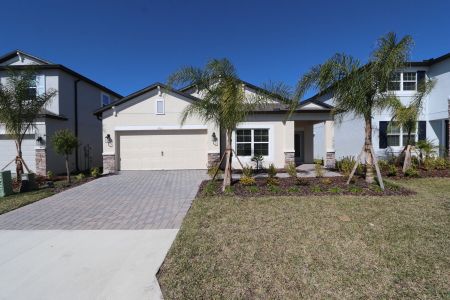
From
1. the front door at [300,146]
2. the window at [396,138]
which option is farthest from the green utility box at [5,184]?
the window at [396,138]

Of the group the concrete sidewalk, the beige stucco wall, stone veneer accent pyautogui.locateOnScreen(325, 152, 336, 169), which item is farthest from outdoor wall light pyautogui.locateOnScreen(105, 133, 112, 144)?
stone veneer accent pyautogui.locateOnScreen(325, 152, 336, 169)

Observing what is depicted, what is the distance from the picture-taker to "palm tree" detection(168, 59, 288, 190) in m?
8.48

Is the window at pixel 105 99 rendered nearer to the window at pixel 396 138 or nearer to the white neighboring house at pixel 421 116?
Result: the white neighboring house at pixel 421 116

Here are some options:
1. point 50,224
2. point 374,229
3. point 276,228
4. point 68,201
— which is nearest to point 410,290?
point 374,229

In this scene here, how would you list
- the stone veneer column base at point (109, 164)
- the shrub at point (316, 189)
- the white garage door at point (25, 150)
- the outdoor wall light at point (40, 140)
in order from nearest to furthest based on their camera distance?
1. the shrub at point (316, 189)
2. the outdoor wall light at point (40, 140)
3. the white garage door at point (25, 150)
4. the stone veneer column base at point (109, 164)

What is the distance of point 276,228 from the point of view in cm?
508

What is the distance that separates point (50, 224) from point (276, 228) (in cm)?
504

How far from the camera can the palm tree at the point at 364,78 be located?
7938mm

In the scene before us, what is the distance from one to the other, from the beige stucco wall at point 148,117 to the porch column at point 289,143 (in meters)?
3.88

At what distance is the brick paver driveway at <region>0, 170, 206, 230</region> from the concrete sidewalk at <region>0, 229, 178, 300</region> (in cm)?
50

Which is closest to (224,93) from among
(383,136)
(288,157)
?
(288,157)

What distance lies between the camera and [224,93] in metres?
8.54

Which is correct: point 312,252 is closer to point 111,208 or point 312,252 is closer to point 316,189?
point 316,189

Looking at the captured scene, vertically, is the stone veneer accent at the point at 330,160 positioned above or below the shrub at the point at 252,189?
above
